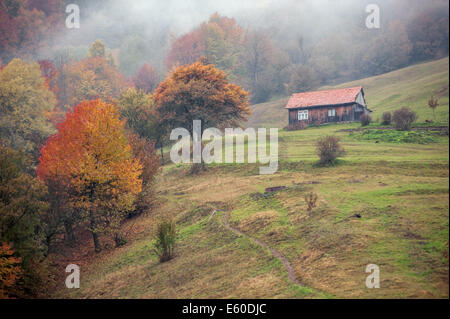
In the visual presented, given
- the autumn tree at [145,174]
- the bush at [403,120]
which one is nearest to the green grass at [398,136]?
the bush at [403,120]

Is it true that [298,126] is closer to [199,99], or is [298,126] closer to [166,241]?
[199,99]

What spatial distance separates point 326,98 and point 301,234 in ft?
127

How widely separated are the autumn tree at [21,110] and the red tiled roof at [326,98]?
116 ft

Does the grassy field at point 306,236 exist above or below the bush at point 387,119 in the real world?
below

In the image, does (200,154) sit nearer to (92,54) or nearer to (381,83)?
(381,83)

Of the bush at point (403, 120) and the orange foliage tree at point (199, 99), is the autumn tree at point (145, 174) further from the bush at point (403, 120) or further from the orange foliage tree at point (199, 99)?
the bush at point (403, 120)

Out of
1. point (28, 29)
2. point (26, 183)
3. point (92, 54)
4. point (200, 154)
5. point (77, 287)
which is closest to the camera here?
point (77, 287)

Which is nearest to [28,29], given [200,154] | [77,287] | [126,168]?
[200,154]

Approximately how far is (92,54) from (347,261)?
286 ft

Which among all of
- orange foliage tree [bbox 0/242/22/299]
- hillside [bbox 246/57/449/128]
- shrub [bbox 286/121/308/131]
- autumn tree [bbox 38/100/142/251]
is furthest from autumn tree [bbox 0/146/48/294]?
shrub [bbox 286/121/308/131]

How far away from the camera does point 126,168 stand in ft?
80.3

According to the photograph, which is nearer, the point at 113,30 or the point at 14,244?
the point at 14,244

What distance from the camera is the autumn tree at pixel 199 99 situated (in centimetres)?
3541

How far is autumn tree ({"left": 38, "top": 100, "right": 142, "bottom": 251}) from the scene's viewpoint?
23359 millimetres
